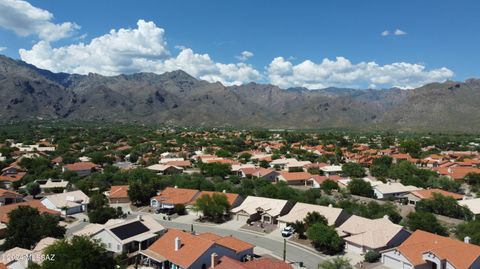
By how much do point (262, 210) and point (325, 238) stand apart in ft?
39.2

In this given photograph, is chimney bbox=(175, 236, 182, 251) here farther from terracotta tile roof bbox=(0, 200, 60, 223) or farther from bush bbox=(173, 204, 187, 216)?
terracotta tile roof bbox=(0, 200, 60, 223)

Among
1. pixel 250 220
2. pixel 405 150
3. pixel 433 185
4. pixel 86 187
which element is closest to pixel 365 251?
pixel 250 220

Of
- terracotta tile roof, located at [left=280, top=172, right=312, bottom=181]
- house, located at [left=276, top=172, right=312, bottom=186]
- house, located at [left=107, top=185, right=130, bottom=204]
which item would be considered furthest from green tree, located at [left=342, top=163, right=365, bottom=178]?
house, located at [left=107, top=185, right=130, bottom=204]

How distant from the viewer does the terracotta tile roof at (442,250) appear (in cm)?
2816

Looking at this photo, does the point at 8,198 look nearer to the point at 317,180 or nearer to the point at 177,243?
the point at 177,243

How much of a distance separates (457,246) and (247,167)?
164 ft

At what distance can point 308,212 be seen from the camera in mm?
40656

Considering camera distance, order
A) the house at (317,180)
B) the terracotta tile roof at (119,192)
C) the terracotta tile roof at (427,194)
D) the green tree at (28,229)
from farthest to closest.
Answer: the house at (317,180), the terracotta tile roof at (119,192), the terracotta tile roof at (427,194), the green tree at (28,229)

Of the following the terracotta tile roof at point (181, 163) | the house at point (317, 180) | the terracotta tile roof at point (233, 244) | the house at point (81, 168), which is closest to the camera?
the terracotta tile roof at point (233, 244)

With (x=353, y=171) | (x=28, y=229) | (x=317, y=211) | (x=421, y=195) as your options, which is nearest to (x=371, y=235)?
(x=317, y=211)

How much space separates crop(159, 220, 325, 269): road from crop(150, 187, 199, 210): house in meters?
5.00

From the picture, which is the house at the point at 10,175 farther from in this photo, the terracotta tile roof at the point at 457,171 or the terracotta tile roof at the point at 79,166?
the terracotta tile roof at the point at 457,171

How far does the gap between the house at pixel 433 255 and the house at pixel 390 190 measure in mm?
23585

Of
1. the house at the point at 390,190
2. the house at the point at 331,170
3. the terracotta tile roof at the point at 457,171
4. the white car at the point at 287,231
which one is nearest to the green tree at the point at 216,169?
the house at the point at 331,170
